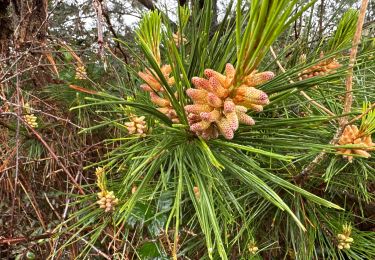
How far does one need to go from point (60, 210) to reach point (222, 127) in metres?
1.38

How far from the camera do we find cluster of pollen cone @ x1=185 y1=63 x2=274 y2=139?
0.48m

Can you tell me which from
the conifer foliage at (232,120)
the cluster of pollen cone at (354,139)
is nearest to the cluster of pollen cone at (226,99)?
the conifer foliage at (232,120)

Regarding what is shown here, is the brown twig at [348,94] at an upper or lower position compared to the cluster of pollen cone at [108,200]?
upper

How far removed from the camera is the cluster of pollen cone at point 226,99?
484 millimetres

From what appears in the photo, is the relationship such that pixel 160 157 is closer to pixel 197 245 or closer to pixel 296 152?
pixel 296 152

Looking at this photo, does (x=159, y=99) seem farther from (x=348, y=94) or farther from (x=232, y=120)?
(x=348, y=94)

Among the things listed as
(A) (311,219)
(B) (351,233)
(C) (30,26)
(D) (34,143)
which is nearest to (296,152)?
(A) (311,219)

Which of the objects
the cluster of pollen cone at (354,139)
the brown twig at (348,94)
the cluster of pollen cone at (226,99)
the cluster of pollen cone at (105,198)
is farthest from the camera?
the cluster of pollen cone at (105,198)

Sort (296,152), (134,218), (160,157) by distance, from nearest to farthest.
Result: (160,157) → (296,152) → (134,218)

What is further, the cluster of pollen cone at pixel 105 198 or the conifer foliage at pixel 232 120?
the cluster of pollen cone at pixel 105 198

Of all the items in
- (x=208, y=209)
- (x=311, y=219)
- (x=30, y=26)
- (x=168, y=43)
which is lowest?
(x=311, y=219)

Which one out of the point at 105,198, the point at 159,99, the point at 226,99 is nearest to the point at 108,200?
the point at 105,198

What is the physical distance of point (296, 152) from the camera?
3.05 ft

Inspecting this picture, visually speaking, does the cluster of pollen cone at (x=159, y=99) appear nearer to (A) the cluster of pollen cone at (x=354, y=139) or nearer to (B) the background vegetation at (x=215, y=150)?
(B) the background vegetation at (x=215, y=150)
